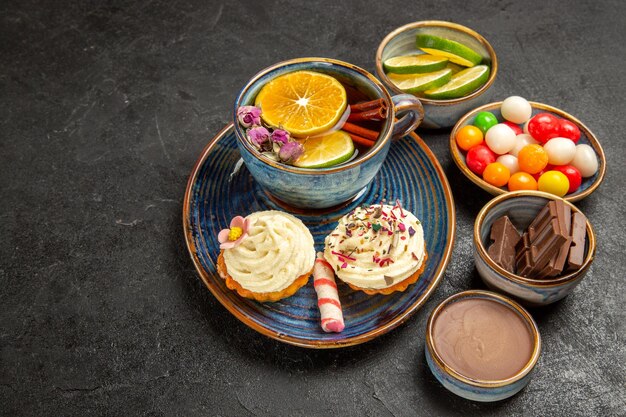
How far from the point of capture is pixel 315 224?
2.48m

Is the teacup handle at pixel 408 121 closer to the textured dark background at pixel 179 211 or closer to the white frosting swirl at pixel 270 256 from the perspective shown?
the textured dark background at pixel 179 211

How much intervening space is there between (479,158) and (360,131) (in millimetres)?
562

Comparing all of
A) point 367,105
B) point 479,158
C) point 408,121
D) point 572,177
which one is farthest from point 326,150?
point 572,177

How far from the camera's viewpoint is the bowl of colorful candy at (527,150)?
8.44 ft

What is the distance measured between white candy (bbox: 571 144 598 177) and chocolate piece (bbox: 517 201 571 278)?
400mm

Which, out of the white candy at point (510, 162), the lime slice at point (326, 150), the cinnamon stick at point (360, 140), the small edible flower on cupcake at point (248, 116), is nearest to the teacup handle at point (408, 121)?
the cinnamon stick at point (360, 140)

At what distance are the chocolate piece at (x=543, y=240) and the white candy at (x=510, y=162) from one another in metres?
0.35

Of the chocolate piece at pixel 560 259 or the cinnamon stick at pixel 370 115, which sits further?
the cinnamon stick at pixel 370 115

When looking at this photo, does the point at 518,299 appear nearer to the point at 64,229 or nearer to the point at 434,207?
the point at 434,207

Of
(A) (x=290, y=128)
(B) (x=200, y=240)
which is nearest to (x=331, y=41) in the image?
(A) (x=290, y=128)

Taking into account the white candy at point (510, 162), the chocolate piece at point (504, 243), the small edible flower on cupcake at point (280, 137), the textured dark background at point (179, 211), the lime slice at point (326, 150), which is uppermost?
the small edible flower on cupcake at point (280, 137)

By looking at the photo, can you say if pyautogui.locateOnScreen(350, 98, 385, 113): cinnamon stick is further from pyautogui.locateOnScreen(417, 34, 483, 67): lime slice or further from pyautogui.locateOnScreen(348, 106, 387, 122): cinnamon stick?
pyautogui.locateOnScreen(417, 34, 483, 67): lime slice

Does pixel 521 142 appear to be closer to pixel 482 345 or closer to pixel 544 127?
pixel 544 127

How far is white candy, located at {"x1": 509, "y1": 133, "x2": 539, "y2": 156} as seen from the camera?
2736mm
